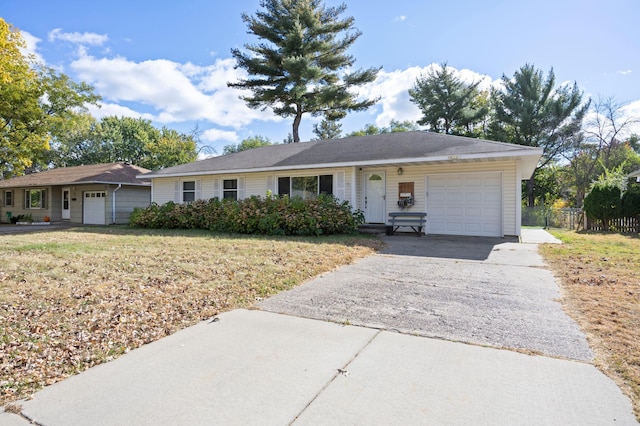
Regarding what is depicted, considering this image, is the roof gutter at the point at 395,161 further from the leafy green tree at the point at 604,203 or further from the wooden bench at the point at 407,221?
the leafy green tree at the point at 604,203

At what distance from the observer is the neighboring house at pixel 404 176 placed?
10.9 m

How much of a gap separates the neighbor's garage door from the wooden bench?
0.46 m

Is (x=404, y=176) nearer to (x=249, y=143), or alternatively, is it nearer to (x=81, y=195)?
(x=81, y=195)

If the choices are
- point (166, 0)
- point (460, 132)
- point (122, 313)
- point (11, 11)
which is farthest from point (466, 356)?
point (460, 132)

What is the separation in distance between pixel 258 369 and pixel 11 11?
1605 cm

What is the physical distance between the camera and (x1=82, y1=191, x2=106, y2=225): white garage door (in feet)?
63.3

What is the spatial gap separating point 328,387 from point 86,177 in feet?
68.7

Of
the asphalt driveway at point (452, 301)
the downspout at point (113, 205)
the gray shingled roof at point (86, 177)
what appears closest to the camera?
the asphalt driveway at point (452, 301)

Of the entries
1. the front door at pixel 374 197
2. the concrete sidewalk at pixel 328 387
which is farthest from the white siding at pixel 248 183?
the concrete sidewalk at pixel 328 387

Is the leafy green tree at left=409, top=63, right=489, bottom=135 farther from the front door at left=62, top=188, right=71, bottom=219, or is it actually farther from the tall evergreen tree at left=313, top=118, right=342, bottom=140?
the front door at left=62, top=188, right=71, bottom=219

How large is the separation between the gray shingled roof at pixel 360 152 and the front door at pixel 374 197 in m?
0.95

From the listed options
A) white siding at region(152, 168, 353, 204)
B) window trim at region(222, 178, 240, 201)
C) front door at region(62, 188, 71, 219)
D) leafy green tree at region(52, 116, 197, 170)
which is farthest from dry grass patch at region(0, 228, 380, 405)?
leafy green tree at region(52, 116, 197, 170)

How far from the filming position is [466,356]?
2861 millimetres

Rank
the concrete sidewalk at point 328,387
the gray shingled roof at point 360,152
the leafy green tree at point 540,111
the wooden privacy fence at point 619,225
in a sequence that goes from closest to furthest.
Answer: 1. the concrete sidewalk at point 328,387
2. the gray shingled roof at point 360,152
3. the wooden privacy fence at point 619,225
4. the leafy green tree at point 540,111
